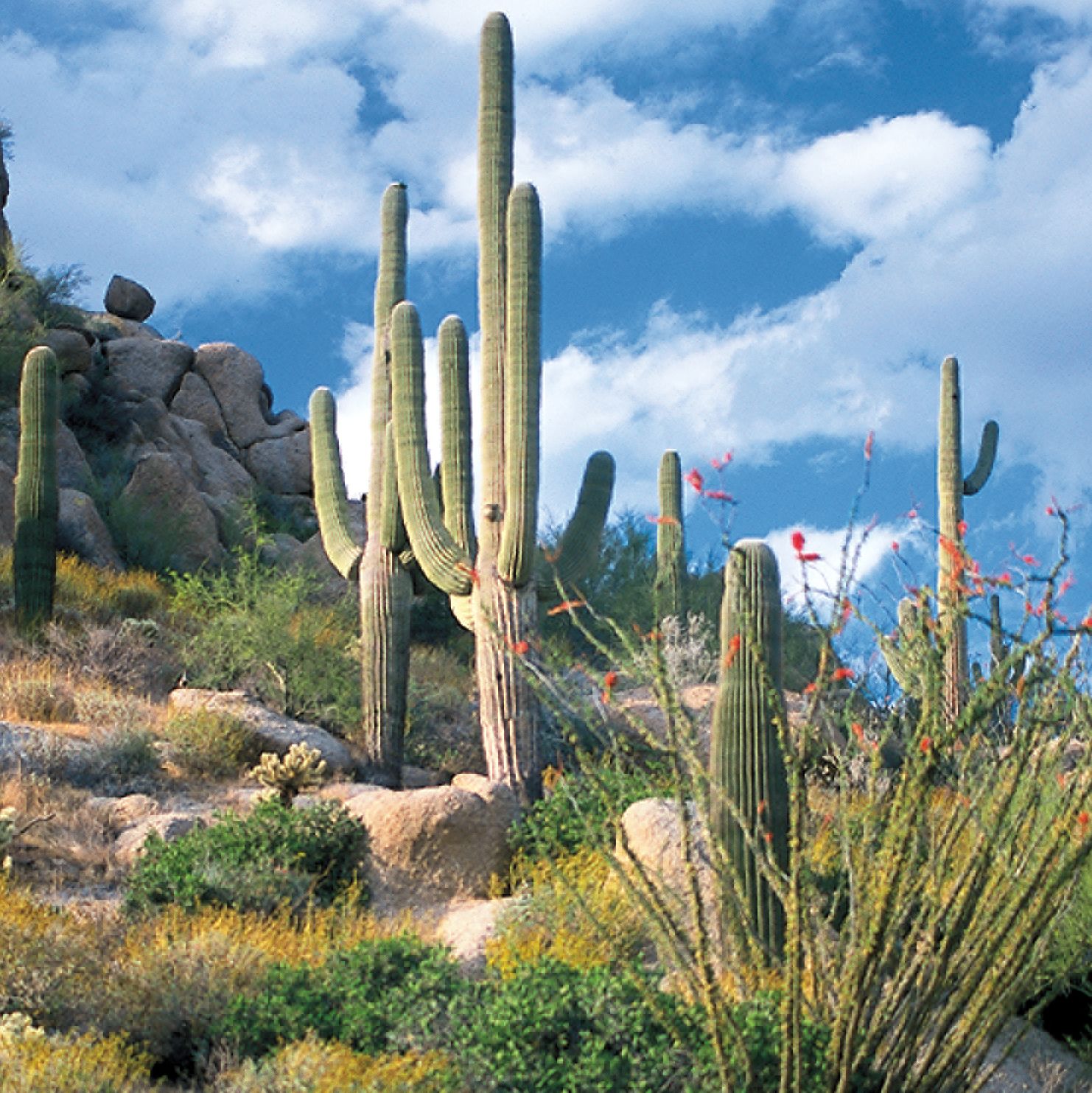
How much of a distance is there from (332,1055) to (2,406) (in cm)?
1889

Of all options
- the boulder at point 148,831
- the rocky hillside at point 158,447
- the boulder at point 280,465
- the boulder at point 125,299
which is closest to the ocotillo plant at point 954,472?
the boulder at point 148,831

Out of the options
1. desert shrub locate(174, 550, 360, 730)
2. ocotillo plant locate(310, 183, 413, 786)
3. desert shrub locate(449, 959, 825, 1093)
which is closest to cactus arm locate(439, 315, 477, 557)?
ocotillo plant locate(310, 183, 413, 786)

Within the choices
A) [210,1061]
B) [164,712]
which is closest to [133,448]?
[164,712]

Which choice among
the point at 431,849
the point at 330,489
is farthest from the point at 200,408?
the point at 431,849

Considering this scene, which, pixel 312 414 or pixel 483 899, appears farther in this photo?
pixel 312 414

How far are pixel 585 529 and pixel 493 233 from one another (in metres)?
3.07

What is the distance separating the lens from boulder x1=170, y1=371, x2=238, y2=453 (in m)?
30.3

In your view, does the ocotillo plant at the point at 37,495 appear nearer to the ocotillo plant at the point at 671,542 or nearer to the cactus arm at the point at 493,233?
the cactus arm at the point at 493,233

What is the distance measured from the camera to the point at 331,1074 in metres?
6.03

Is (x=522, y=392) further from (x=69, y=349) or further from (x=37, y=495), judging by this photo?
(x=69, y=349)

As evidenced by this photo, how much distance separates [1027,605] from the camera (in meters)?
4.95

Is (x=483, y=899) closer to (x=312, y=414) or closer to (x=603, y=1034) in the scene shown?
(x=603, y=1034)

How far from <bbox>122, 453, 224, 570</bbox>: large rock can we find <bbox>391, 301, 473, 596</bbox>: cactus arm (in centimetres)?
885

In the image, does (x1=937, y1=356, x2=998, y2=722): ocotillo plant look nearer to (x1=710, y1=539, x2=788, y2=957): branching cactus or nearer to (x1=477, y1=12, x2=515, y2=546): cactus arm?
(x1=477, y1=12, x2=515, y2=546): cactus arm
